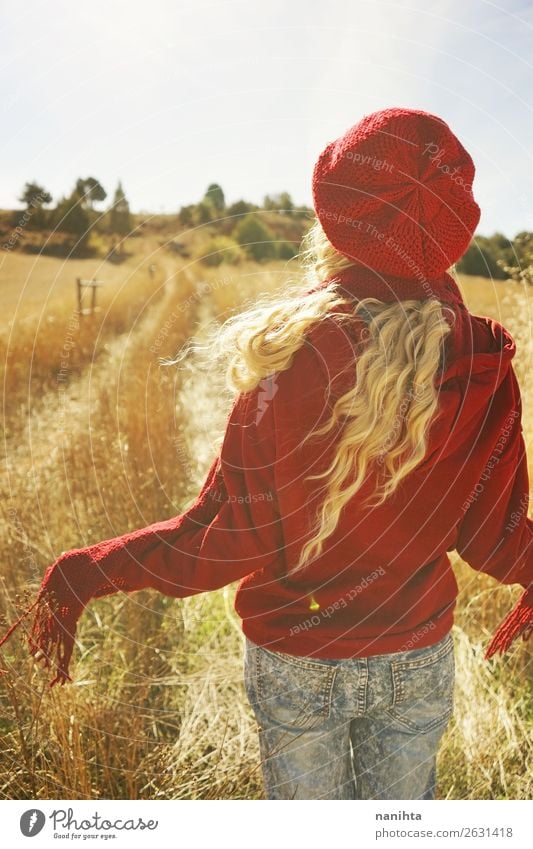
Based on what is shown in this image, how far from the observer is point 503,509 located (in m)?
1.17

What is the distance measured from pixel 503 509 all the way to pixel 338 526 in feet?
0.95

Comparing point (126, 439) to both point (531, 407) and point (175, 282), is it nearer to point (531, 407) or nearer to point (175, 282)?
point (531, 407)

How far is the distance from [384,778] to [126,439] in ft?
5.74

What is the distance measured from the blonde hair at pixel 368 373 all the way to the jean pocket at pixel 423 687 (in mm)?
272

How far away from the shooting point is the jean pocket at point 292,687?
1153 mm

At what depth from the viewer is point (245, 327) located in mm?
1072

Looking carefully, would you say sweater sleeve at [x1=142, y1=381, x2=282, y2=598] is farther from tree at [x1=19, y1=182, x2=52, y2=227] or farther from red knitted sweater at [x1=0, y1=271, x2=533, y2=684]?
tree at [x1=19, y1=182, x2=52, y2=227]

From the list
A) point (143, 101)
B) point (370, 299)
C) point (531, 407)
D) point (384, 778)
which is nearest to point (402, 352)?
point (370, 299)

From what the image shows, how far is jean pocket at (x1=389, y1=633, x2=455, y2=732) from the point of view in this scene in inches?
45.9

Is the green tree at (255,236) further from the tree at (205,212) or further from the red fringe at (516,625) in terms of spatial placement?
the red fringe at (516,625)

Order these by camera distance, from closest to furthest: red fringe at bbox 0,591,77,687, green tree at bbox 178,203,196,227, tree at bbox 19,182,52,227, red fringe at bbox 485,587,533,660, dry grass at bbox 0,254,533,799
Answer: red fringe at bbox 0,591,77,687, red fringe at bbox 485,587,533,660, dry grass at bbox 0,254,533,799, tree at bbox 19,182,52,227, green tree at bbox 178,203,196,227

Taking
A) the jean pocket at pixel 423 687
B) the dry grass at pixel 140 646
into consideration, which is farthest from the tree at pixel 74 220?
the jean pocket at pixel 423 687

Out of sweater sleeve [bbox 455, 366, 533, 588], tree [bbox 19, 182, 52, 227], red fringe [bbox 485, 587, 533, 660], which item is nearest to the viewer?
sweater sleeve [bbox 455, 366, 533, 588]

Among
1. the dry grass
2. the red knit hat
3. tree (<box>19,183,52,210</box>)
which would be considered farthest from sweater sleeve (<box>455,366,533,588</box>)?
tree (<box>19,183,52,210</box>)
